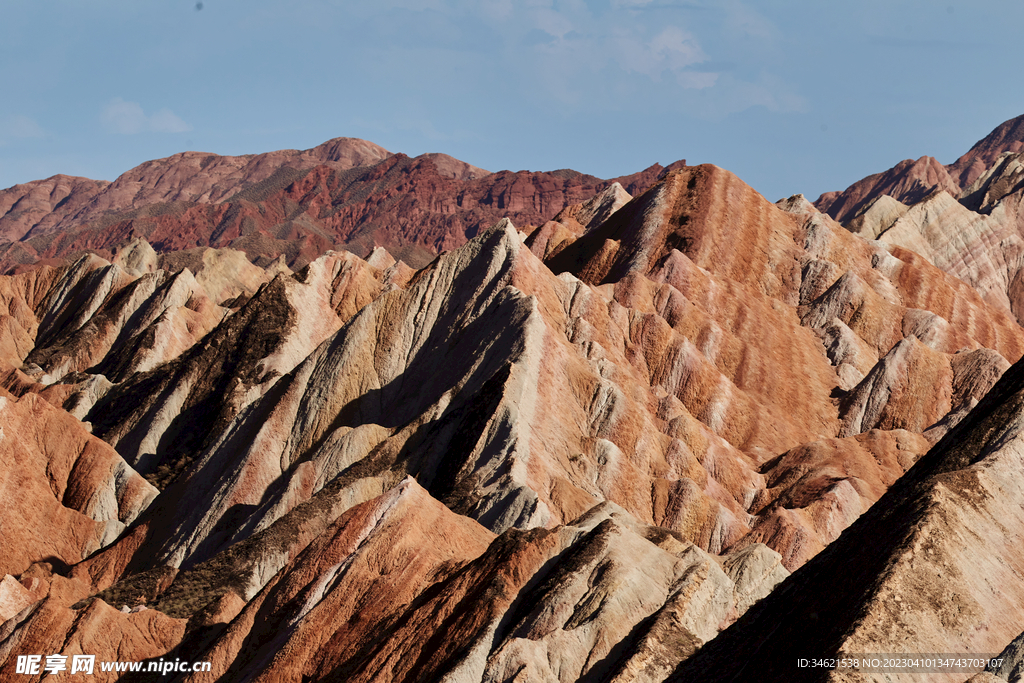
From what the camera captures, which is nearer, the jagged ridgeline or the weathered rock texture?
the weathered rock texture

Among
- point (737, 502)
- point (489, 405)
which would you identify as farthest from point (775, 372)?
point (489, 405)

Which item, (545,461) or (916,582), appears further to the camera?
(545,461)

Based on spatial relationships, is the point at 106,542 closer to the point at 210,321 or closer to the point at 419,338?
the point at 419,338

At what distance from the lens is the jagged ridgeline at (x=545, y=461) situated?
3042 cm

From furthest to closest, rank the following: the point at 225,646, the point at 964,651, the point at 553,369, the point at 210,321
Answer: the point at 210,321 → the point at 553,369 → the point at 225,646 → the point at 964,651

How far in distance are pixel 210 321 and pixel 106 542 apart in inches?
1481

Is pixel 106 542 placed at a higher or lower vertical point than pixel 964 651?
lower

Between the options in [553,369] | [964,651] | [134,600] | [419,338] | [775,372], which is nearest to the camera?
[964,651]

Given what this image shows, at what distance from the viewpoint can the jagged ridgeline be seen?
30422 mm

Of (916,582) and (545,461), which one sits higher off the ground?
(545,461)

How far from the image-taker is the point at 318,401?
67875 millimetres

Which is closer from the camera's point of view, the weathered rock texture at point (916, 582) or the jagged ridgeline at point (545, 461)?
the weathered rock texture at point (916, 582)

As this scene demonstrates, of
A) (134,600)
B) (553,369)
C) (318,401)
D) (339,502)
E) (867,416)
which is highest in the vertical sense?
(867,416)

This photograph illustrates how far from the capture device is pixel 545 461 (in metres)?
54.4
